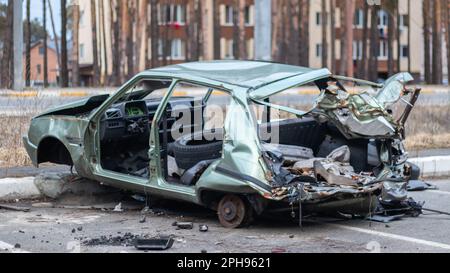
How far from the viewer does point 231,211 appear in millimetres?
7109

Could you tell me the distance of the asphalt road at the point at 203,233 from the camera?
6387 millimetres

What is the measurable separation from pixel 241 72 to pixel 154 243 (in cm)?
213

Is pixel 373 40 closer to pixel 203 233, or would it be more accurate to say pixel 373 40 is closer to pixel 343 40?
pixel 343 40

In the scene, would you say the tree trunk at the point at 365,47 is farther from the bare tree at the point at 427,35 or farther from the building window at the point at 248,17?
the building window at the point at 248,17

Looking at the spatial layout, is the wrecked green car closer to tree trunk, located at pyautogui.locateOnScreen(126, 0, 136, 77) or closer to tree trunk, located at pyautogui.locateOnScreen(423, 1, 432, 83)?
tree trunk, located at pyautogui.locateOnScreen(126, 0, 136, 77)

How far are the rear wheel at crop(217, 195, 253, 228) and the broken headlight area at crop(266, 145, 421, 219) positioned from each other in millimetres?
452

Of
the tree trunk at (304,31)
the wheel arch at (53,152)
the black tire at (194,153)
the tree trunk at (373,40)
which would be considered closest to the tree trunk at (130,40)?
the tree trunk at (304,31)

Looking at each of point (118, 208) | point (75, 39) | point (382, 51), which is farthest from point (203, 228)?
point (382, 51)

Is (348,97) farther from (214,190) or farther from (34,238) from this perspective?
(34,238)

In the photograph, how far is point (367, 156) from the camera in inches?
302

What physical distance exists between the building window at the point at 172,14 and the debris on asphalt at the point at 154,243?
54.8m
